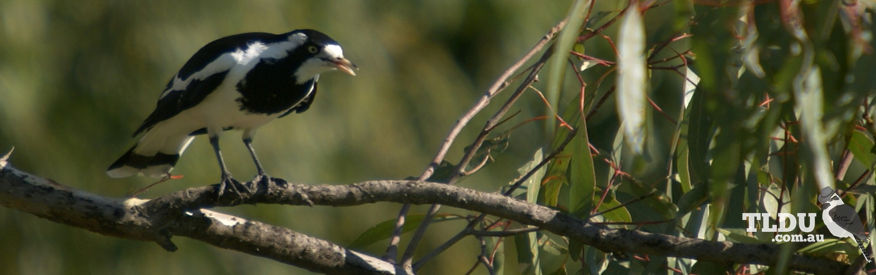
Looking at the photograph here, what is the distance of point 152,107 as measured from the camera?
452 cm

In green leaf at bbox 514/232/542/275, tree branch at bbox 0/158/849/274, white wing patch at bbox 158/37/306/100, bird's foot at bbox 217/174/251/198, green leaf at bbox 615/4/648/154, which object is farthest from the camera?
white wing patch at bbox 158/37/306/100

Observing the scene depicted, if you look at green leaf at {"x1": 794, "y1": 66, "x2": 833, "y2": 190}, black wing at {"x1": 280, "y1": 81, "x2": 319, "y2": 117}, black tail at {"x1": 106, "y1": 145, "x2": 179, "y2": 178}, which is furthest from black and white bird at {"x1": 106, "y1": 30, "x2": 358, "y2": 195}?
green leaf at {"x1": 794, "y1": 66, "x2": 833, "y2": 190}

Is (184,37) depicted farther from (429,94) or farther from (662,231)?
(662,231)

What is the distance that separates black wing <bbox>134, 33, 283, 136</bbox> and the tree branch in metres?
0.80

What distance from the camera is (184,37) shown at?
14.8 feet

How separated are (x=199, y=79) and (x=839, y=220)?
179 cm

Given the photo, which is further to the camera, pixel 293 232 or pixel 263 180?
pixel 263 180

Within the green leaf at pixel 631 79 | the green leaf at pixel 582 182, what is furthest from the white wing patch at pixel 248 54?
the green leaf at pixel 631 79

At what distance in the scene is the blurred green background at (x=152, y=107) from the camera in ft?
14.6

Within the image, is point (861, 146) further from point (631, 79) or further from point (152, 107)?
point (152, 107)

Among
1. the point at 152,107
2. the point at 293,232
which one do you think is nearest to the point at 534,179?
the point at 293,232

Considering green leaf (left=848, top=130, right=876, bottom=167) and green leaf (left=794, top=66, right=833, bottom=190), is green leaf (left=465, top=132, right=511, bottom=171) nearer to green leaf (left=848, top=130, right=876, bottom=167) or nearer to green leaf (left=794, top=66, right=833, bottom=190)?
green leaf (left=848, top=130, right=876, bottom=167)

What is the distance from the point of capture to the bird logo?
6.84 feet

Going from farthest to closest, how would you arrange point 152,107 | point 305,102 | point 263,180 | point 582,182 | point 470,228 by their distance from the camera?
point 152,107, point 305,102, point 263,180, point 470,228, point 582,182
